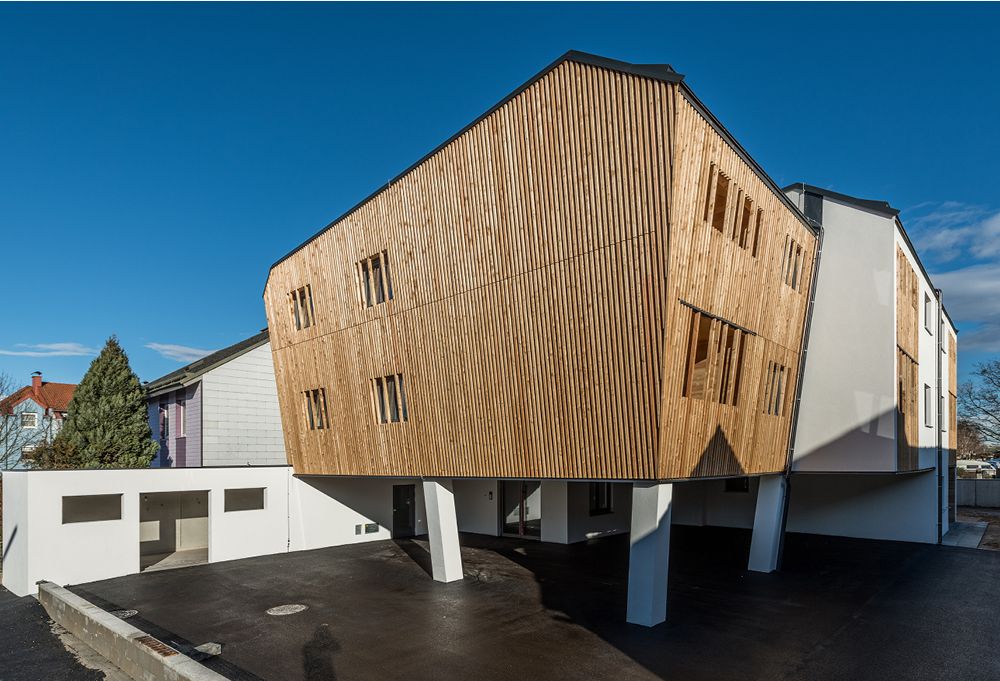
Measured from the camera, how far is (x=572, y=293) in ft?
36.5

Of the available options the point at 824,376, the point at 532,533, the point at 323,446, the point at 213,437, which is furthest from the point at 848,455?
the point at 213,437

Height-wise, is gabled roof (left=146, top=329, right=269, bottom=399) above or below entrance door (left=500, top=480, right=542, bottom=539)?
above

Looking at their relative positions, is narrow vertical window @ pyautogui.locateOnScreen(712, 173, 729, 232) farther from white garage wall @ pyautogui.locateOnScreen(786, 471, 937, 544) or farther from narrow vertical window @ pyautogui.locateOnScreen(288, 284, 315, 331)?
→ white garage wall @ pyautogui.locateOnScreen(786, 471, 937, 544)

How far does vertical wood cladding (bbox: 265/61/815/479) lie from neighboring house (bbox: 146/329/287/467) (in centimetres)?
790

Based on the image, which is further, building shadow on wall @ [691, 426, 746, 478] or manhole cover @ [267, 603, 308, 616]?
manhole cover @ [267, 603, 308, 616]

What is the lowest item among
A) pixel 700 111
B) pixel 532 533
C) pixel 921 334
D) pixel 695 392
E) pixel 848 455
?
pixel 532 533

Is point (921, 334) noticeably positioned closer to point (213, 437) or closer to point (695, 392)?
point (695, 392)

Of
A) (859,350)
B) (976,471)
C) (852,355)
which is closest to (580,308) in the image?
(852,355)

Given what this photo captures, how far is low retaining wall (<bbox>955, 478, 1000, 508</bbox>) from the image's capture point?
2975 cm

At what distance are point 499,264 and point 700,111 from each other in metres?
4.41

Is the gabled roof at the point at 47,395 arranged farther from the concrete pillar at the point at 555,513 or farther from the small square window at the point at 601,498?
the small square window at the point at 601,498

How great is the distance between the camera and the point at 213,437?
21.5 metres

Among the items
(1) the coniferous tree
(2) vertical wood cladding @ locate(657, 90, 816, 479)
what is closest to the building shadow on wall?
(2) vertical wood cladding @ locate(657, 90, 816, 479)

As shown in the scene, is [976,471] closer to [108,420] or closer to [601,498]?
[601,498]
